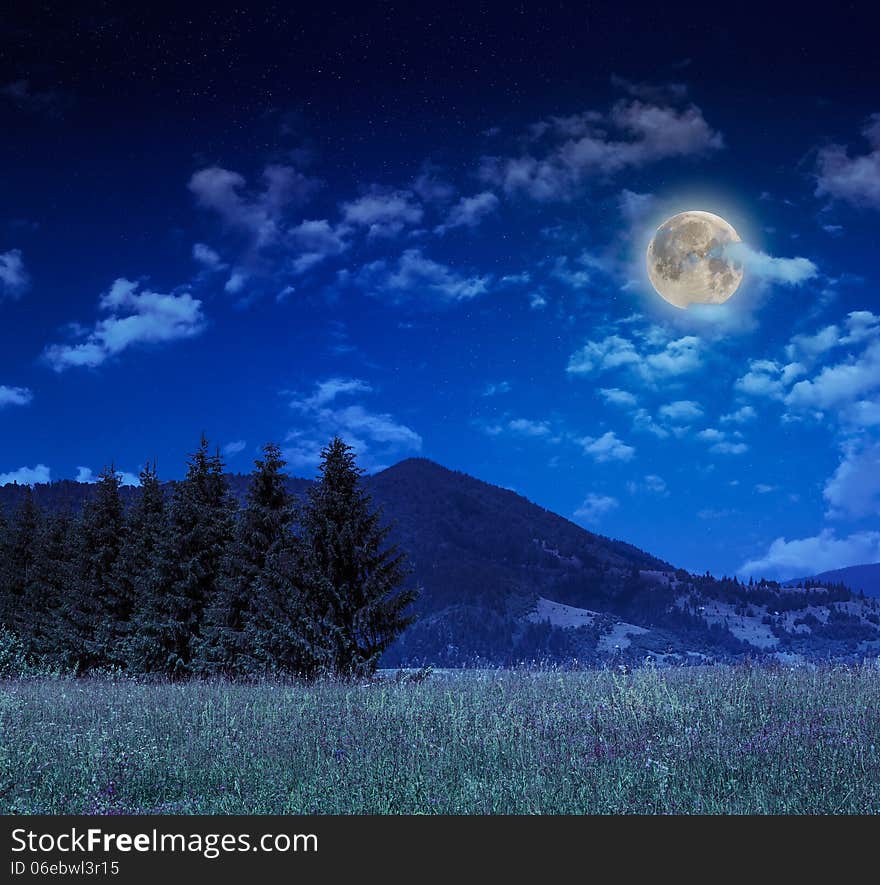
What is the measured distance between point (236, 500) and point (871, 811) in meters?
23.8

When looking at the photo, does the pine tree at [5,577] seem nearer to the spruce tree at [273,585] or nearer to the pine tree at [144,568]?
the pine tree at [144,568]

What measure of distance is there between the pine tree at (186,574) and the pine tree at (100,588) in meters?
4.22

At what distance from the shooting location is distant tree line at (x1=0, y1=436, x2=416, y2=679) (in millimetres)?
21891

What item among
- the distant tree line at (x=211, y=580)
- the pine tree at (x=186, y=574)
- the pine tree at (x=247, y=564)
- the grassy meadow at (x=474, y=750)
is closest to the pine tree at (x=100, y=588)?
the distant tree line at (x=211, y=580)

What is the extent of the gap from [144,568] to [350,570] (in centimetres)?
1220

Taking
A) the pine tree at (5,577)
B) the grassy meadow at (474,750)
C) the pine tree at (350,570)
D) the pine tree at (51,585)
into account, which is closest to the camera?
the grassy meadow at (474,750)

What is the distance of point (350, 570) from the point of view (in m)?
22.2

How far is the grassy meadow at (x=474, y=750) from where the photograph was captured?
25.9 ft

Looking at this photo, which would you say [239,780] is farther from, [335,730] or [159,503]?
[159,503]

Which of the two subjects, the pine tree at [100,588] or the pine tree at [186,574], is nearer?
the pine tree at [186,574]

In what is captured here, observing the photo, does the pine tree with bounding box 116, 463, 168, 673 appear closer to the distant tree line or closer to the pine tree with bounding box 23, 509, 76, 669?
the distant tree line

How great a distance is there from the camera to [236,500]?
28062 millimetres

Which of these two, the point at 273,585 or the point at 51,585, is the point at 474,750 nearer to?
the point at 273,585

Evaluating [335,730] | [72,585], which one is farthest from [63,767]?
[72,585]
